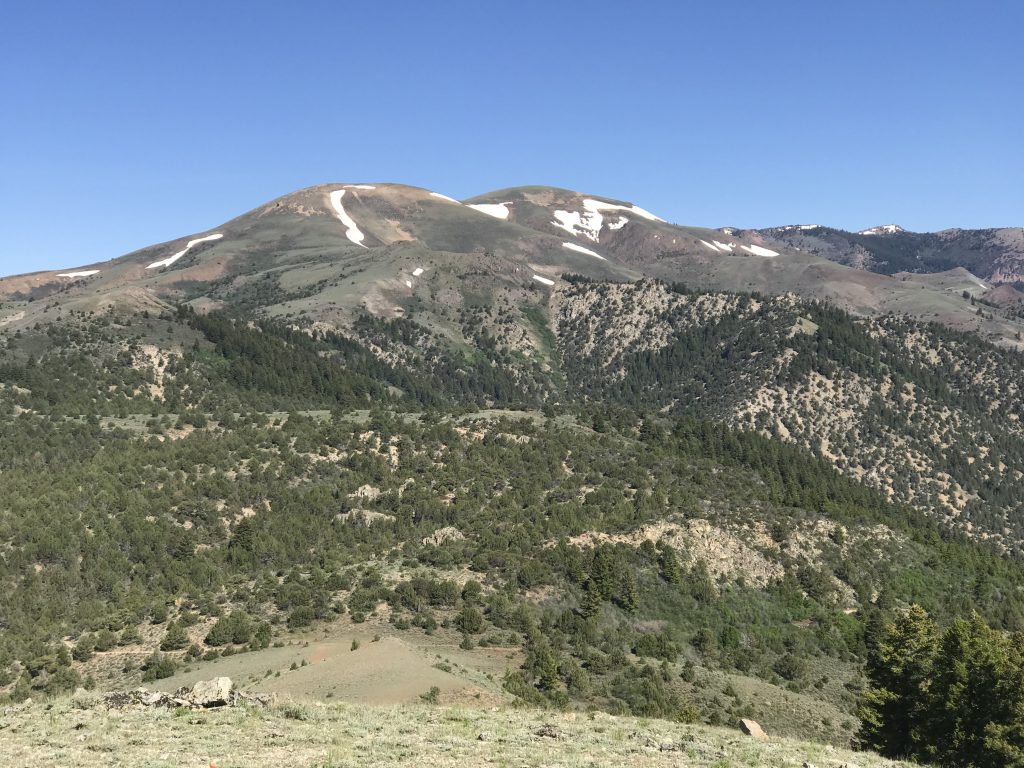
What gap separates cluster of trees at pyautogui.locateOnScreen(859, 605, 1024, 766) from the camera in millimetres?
34938

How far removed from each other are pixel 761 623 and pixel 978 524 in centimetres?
8131

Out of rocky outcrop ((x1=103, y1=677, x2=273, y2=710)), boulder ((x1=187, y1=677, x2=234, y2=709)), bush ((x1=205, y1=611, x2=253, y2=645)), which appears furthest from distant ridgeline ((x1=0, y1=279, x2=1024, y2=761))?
boulder ((x1=187, y1=677, x2=234, y2=709))

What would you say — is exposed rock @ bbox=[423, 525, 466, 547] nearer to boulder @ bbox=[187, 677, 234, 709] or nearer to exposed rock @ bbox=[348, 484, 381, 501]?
exposed rock @ bbox=[348, 484, 381, 501]

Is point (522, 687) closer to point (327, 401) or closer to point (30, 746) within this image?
point (30, 746)

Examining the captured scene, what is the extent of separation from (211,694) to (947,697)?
30761 mm

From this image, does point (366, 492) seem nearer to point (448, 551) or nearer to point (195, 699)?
point (448, 551)

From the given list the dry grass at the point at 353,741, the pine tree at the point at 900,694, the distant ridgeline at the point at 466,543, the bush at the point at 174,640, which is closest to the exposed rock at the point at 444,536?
the distant ridgeline at the point at 466,543

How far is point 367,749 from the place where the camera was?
78.3ft

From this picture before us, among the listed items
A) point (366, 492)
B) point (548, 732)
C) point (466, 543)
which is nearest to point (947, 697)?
point (548, 732)

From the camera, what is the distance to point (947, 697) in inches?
1480

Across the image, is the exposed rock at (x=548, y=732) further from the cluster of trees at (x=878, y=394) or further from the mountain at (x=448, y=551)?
the cluster of trees at (x=878, y=394)

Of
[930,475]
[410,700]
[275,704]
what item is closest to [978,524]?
[930,475]

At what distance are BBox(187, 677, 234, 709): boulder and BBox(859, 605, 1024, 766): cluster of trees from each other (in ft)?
88.5

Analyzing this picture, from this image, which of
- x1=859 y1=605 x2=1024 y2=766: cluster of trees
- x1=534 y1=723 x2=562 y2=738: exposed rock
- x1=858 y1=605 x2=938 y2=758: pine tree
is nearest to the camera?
x1=534 y1=723 x2=562 y2=738: exposed rock
